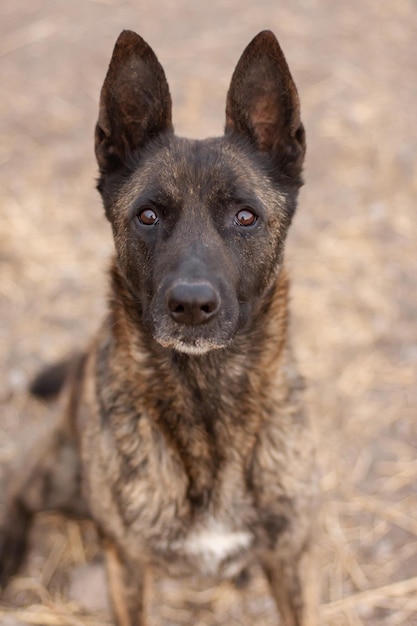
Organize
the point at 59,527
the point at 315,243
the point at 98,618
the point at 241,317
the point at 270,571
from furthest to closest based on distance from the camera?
the point at 315,243
the point at 59,527
the point at 98,618
the point at 270,571
the point at 241,317

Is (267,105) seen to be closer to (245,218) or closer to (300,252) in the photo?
(245,218)

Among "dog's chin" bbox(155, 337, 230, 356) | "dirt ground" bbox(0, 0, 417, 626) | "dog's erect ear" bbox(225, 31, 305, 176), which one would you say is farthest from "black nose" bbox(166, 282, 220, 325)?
"dirt ground" bbox(0, 0, 417, 626)

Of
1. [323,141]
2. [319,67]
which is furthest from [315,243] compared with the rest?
[319,67]

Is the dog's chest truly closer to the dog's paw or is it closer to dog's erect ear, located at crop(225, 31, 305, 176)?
the dog's paw

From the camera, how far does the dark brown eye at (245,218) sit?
3250mm

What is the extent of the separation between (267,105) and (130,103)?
24.3 inches

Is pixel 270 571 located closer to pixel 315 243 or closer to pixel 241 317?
pixel 241 317

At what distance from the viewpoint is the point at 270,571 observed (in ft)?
12.4

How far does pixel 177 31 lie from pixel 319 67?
1676 mm

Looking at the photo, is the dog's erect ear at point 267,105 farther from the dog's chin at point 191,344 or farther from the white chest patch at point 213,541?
the white chest patch at point 213,541

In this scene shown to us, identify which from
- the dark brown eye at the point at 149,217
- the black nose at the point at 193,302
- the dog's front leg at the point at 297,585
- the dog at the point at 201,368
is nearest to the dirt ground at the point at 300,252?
the dog's front leg at the point at 297,585

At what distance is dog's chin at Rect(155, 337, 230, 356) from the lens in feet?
10.0

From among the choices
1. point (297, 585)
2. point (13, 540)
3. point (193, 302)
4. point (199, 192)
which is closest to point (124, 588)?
point (297, 585)

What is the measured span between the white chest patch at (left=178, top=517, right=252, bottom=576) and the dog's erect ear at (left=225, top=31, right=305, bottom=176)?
1.66 m
